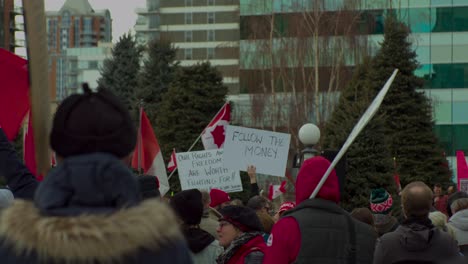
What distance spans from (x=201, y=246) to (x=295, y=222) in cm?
170

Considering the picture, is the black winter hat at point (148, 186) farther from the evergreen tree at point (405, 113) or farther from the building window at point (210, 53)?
the building window at point (210, 53)

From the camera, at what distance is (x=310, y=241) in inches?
236

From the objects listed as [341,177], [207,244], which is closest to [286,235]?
[207,244]

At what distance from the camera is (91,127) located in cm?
315

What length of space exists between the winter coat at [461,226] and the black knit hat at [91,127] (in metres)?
6.97

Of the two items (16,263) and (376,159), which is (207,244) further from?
(376,159)

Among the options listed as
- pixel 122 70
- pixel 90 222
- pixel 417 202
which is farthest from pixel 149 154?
pixel 122 70

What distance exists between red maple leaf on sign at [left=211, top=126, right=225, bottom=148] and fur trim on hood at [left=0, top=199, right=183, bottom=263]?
52.1ft

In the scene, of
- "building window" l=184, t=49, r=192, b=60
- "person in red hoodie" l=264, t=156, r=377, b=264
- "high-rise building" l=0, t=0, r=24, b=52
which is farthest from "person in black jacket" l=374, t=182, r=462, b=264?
"building window" l=184, t=49, r=192, b=60

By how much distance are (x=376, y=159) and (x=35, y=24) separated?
25.1 meters

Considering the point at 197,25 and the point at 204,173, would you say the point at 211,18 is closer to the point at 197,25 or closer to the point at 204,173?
the point at 197,25

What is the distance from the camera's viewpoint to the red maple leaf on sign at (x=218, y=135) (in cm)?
1895

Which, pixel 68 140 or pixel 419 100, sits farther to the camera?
pixel 419 100

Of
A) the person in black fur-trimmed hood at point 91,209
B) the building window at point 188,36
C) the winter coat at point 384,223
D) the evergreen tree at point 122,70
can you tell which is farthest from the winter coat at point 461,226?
the building window at point 188,36
